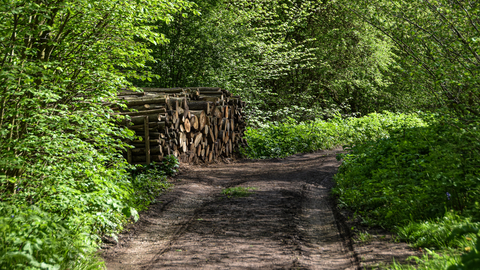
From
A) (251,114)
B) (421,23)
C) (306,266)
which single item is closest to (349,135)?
(251,114)

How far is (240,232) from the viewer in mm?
5387

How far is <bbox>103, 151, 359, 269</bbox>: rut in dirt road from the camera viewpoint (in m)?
4.38

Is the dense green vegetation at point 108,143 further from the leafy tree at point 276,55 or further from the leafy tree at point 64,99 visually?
the leafy tree at point 276,55

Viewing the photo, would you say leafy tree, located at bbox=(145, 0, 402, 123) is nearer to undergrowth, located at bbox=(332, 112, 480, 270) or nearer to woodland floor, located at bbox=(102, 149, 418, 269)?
woodland floor, located at bbox=(102, 149, 418, 269)

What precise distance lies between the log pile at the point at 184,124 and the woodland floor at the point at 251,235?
6.08 ft

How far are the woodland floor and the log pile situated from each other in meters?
1.85

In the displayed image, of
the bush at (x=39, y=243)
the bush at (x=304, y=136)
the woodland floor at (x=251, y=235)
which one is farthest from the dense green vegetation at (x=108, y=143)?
the bush at (x=304, y=136)

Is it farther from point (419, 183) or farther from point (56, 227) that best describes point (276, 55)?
point (56, 227)

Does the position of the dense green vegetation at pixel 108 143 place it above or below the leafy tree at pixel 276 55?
below

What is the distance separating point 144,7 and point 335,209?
15.0ft

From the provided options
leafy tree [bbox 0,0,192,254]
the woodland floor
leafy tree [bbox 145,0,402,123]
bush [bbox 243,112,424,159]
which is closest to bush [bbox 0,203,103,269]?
leafy tree [bbox 0,0,192,254]

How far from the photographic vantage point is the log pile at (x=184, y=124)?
9.66 meters

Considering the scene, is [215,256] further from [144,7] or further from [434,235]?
[144,7]

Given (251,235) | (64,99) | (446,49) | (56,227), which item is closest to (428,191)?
(251,235)
